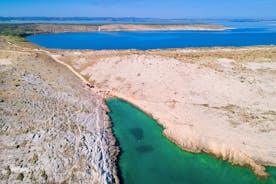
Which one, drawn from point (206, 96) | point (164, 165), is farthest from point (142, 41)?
point (164, 165)

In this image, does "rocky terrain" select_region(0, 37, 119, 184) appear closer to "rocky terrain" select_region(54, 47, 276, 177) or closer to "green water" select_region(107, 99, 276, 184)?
"green water" select_region(107, 99, 276, 184)

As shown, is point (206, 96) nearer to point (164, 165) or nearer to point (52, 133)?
point (164, 165)

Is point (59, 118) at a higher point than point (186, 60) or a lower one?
lower

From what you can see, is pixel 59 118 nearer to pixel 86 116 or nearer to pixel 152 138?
pixel 86 116

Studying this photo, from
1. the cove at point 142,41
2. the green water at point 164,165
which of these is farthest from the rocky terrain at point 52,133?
the cove at point 142,41

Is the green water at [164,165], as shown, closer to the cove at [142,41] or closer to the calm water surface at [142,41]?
the cove at [142,41]

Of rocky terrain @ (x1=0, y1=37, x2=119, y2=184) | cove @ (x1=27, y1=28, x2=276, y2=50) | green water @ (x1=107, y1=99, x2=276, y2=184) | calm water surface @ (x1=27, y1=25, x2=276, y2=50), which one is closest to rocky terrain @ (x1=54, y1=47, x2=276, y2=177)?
green water @ (x1=107, y1=99, x2=276, y2=184)

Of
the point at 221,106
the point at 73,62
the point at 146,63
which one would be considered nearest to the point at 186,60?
the point at 146,63
